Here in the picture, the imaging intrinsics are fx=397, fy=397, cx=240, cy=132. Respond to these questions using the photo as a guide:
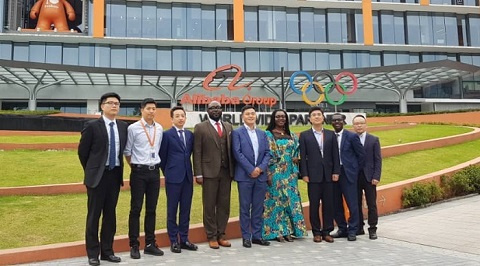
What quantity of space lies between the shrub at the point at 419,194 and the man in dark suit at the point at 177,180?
4.71 meters

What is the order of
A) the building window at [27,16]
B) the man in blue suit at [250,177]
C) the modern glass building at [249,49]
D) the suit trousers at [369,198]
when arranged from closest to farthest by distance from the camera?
the man in blue suit at [250,177]
the suit trousers at [369,198]
the modern glass building at [249,49]
the building window at [27,16]

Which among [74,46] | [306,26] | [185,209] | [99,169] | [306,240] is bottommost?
[306,240]

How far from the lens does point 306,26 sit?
123 ft

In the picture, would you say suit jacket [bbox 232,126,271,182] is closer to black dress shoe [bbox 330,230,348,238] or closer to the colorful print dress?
the colorful print dress

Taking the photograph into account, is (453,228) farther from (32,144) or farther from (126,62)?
(126,62)

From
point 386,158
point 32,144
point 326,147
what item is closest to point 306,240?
point 326,147

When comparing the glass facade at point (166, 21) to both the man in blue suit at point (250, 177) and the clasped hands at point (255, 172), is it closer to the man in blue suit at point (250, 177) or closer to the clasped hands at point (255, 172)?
the man in blue suit at point (250, 177)

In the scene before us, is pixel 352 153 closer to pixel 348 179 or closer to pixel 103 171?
pixel 348 179

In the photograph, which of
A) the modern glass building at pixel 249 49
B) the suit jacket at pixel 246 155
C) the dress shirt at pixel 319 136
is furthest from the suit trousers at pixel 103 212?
the modern glass building at pixel 249 49

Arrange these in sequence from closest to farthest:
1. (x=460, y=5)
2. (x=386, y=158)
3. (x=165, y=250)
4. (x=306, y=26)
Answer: (x=165, y=250) → (x=386, y=158) → (x=306, y=26) → (x=460, y=5)

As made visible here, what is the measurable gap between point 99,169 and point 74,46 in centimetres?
3283

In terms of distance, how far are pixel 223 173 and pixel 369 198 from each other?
2271 millimetres

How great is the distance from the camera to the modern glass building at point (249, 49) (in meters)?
32.8

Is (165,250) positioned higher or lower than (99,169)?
lower
